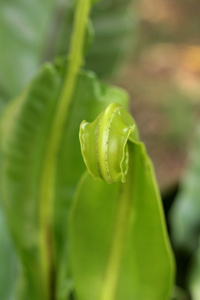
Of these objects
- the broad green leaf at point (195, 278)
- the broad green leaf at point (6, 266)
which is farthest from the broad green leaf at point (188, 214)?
the broad green leaf at point (6, 266)

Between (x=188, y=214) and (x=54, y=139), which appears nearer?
(x=54, y=139)

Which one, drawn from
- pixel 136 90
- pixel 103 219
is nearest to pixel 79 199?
pixel 103 219

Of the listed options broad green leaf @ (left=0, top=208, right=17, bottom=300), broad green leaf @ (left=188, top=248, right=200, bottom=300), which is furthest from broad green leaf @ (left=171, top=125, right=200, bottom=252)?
broad green leaf @ (left=0, top=208, right=17, bottom=300)

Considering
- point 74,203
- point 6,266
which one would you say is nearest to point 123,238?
point 74,203

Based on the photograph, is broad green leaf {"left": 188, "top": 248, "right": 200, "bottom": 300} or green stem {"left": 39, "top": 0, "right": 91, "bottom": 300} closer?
green stem {"left": 39, "top": 0, "right": 91, "bottom": 300}

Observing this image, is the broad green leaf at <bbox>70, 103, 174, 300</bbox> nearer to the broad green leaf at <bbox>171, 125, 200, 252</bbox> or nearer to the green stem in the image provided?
the green stem

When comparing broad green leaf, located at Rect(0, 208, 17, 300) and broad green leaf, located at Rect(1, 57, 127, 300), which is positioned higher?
broad green leaf, located at Rect(1, 57, 127, 300)

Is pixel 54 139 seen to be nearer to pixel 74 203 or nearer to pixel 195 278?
pixel 74 203
